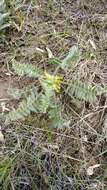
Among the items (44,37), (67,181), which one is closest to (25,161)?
(67,181)

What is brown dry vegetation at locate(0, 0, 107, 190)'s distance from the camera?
2.16 m

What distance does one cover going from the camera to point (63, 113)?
2314 mm

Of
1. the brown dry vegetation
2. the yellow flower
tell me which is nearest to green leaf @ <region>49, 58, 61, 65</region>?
the brown dry vegetation

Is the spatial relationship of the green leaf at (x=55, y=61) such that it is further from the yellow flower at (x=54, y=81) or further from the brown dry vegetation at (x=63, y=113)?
the yellow flower at (x=54, y=81)

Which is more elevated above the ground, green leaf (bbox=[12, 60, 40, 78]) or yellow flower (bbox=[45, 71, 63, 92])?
green leaf (bbox=[12, 60, 40, 78])

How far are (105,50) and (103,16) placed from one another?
278 mm

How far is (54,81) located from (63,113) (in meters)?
0.18

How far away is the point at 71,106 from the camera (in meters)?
2.35

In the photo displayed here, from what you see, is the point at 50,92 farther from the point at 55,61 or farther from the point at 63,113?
the point at 55,61

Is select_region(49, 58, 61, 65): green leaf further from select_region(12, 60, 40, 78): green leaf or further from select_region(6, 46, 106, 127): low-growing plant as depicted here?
select_region(12, 60, 40, 78): green leaf

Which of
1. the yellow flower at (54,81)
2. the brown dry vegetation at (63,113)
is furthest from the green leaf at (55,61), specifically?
the yellow flower at (54,81)

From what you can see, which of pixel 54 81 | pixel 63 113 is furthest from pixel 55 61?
pixel 63 113

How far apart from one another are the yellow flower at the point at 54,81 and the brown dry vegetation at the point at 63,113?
2.8 inches

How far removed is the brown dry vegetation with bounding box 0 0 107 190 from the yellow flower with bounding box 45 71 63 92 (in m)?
0.07
